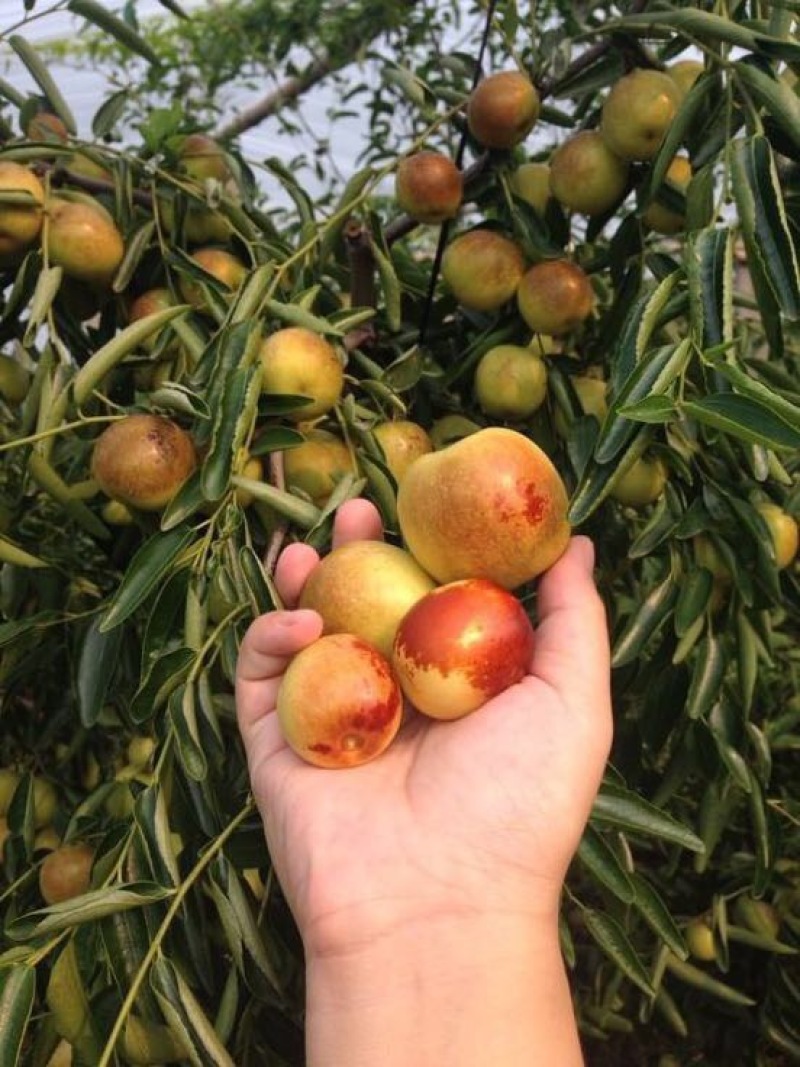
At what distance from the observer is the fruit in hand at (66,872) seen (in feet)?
4.44

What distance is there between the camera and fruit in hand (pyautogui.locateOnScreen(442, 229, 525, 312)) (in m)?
1.43

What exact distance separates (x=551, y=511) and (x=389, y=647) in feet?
0.72

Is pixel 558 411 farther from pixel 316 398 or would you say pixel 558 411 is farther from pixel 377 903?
pixel 377 903

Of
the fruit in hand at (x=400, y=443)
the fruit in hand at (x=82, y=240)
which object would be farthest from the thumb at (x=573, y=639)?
the fruit in hand at (x=82, y=240)

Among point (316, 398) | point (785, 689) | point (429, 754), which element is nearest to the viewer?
point (429, 754)

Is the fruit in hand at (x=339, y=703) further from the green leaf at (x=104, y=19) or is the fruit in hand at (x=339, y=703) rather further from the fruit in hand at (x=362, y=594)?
the green leaf at (x=104, y=19)

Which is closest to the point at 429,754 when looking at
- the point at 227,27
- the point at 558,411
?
the point at 558,411

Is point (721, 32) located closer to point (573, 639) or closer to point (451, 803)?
point (573, 639)

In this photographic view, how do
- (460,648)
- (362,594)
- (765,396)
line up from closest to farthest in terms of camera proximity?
(765,396) < (460,648) < (362,594)

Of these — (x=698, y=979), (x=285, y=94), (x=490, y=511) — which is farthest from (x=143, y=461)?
(x=285, y=94)

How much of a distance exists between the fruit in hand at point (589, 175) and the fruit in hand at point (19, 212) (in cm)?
75

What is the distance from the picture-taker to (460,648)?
89cm

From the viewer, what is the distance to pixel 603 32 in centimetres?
132

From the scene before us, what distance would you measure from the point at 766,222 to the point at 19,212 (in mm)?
990
